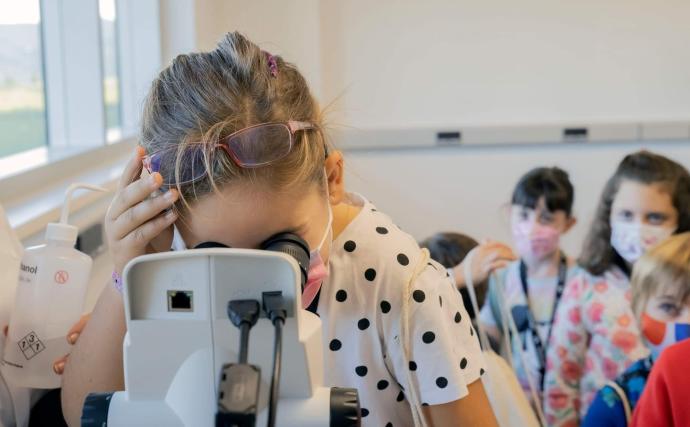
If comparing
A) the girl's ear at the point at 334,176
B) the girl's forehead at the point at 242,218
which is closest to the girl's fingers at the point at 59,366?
the girl's forehead at the point at 242,218

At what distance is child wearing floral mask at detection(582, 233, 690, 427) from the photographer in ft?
6.57

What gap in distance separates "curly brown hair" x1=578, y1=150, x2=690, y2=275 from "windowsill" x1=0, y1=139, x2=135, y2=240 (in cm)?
130

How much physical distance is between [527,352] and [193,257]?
177 cm

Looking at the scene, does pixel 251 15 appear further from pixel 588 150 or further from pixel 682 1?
pixel 682 1

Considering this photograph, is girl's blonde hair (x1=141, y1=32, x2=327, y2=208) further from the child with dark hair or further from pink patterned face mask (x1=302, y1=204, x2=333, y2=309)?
the child with dark hair

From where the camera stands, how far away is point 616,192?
243 cm

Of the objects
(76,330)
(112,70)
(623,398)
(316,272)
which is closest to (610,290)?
(623,398)

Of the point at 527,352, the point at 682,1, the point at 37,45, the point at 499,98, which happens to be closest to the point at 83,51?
the point at 37,45

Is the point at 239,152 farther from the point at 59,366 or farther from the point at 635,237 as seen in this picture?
the point at 635,237

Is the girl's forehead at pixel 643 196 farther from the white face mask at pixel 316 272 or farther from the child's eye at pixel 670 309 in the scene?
the white face mask at pixel 316 272

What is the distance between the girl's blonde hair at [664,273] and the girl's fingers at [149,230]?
146 centimetres

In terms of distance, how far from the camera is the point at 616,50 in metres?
3.66

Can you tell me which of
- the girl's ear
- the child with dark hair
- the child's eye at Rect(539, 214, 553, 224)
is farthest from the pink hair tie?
the child's eye at Rect(539, 214, 553, 224)

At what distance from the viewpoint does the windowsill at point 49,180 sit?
5.85 ft
